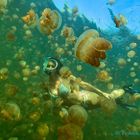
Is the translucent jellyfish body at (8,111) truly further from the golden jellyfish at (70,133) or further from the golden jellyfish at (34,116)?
the golden jellyfish at (70,133)

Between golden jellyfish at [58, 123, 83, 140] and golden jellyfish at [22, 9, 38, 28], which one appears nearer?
golden jellyfish at [58, 123, 83, 140]

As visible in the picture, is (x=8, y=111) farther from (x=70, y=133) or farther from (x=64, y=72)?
(x=64, y=72)

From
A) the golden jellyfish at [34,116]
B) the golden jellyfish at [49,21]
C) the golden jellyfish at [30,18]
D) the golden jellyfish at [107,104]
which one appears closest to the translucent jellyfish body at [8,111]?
the golden jellyfish at [34,116]

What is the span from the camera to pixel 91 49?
6590 mm

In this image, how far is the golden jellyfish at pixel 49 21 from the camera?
10.6 meters

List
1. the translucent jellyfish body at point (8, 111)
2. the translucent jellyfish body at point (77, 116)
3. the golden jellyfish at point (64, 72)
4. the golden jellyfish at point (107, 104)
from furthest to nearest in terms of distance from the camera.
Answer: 1. the golden jellyfish at point (107, 104)
2. the golden jellyfish at point (64, 72)
3. the translucent jellyfish body at point (77, 116)
4. the translucent jellyfish body at point (8, 111)

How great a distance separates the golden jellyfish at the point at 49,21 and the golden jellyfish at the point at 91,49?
4131 millimetres

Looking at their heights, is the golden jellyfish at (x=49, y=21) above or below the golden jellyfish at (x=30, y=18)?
below

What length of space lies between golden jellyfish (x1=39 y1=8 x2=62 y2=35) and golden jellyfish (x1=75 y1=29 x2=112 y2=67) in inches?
163

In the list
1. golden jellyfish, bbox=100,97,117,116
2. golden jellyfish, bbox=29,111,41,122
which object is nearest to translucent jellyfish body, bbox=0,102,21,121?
golden jellyfish, bbox=29,111,41,122

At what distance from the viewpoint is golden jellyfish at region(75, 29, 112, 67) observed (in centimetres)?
656

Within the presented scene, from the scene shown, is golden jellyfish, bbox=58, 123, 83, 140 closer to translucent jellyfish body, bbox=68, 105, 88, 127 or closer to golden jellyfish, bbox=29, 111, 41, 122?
translucent jellyfish body, bbox=68, 105, 88, 127

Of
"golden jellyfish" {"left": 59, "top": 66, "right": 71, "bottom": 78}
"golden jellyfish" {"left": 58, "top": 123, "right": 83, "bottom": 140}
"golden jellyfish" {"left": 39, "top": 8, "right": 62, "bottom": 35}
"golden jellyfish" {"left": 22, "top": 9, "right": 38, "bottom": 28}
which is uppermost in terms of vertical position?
"golden jellyfish" {"left": 22, "top": 9, "right": 38, "bottom": 28}

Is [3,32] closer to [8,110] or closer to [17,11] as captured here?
[17,11]
